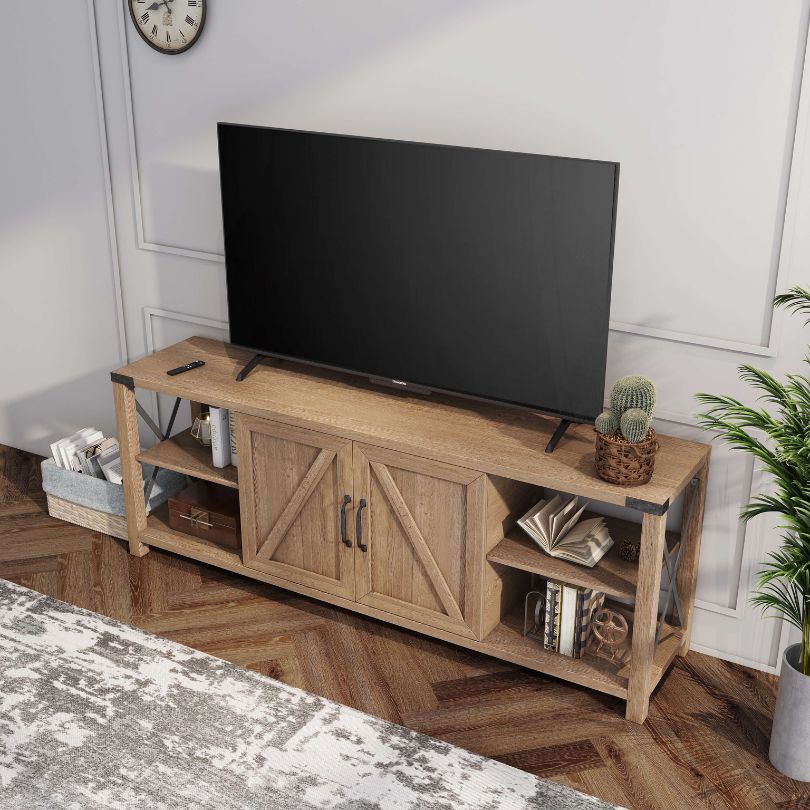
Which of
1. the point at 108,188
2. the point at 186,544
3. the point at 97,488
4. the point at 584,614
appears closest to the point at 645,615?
the point at 584,614

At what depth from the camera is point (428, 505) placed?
10.2 feet

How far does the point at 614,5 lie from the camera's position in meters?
2.87

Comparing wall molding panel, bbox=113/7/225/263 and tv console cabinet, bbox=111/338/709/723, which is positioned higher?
wall molding panel, bbox=113/7/225/263

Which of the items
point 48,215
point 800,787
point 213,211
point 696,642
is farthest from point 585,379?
point 48,215

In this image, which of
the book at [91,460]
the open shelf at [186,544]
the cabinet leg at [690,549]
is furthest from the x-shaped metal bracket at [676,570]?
the book at [91,460]

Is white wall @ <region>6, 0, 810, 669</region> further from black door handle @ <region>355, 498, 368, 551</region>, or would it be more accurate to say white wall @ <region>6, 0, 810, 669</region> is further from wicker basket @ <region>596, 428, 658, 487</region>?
black door handle @ <region>355, 498, 368, 551</region>

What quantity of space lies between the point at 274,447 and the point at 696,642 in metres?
1.46

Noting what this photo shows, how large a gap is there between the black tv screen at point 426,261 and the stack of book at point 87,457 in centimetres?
82

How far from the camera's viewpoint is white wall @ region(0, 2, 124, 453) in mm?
3900

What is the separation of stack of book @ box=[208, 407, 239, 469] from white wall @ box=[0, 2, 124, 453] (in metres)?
0.84

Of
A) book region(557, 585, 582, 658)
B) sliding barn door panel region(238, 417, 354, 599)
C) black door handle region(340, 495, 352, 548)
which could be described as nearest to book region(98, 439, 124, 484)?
sliding barn door panel region(238, 417, 354, 599)

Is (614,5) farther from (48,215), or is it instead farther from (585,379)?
(48,215)

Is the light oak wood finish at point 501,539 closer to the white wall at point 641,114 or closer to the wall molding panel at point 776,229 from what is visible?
the white wall at point 641,114

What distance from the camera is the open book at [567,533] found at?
3.05 meters
